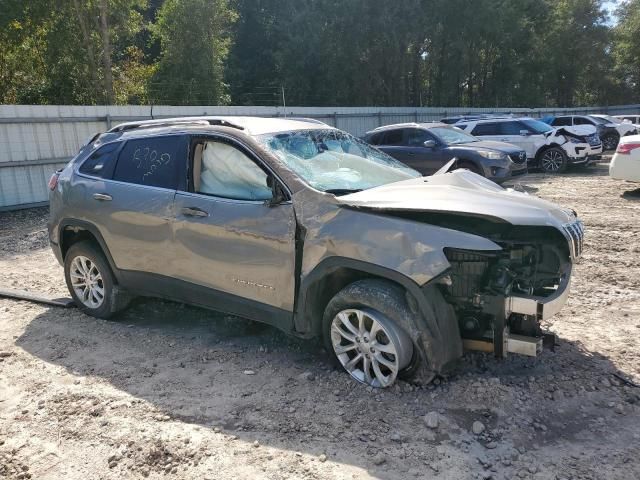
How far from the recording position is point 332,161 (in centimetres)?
450

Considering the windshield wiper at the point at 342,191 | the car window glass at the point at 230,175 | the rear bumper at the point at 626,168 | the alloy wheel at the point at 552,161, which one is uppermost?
the car window glass at the point at 230,175

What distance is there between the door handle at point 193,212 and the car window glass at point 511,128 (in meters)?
13.7

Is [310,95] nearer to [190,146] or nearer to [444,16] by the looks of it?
[444,16]

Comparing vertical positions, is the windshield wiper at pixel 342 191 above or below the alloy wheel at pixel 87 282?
above

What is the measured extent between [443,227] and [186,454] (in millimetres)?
1984

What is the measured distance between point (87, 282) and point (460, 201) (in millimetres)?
3628

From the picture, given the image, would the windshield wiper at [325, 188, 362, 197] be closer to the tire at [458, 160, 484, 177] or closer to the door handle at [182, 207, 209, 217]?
the door handle at [182, 207, 209, 217]

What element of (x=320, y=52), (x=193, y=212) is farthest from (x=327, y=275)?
(x=320, y=52)

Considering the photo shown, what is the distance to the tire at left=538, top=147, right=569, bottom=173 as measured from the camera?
52.7ft

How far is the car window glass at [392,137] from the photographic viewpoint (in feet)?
42.8

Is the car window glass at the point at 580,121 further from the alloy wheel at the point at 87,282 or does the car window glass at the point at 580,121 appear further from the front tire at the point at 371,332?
the front tire at the point at 371,332

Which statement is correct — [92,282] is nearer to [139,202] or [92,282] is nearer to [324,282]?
[139,202]

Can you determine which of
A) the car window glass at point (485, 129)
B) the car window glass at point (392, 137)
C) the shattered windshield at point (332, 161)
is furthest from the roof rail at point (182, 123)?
the car window glass at point (485, 129)

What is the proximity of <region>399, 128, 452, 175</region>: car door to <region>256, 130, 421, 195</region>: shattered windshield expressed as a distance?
749 cm
